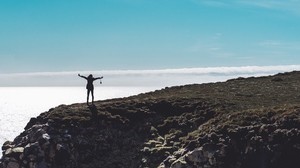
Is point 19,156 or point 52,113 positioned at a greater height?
point 52,113

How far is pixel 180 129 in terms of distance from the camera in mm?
45656

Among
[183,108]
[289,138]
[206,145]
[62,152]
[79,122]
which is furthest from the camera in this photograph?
[183,108]

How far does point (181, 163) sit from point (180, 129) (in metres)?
8.34

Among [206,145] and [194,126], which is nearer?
[206,145]

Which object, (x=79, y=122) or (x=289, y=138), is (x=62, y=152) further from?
(x=289, y=138)

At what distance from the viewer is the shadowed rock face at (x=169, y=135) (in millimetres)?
36562

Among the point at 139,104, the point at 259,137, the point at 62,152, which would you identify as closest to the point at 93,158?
the point at 62,152

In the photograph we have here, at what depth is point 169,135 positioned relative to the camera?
44688 millimetres

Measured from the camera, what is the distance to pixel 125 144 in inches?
1780

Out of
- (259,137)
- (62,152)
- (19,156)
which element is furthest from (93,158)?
(259,137)

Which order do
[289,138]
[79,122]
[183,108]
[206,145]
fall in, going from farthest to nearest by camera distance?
1. [183,108]
2. [79,122]
3. [206,145]
4. [289,138]

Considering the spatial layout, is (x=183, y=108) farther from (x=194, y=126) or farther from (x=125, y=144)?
(x=125, y=144)

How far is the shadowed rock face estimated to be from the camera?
3656 cm

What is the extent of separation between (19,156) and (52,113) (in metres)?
7.40
